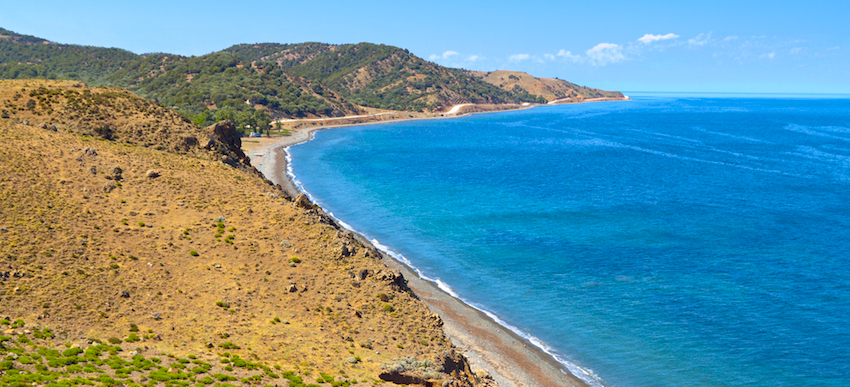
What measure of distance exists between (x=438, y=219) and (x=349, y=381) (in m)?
50.7

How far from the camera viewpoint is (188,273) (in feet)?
127

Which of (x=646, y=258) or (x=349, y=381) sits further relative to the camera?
(x=646, y=258)

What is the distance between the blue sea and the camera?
139 feet

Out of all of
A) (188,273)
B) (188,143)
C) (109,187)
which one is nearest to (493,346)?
(188,273)

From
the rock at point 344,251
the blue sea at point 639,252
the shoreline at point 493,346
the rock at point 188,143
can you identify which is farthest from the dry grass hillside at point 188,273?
the blue sea at point 639,252

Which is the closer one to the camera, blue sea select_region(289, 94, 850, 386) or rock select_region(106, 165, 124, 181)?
blue sea select_region(289, 94, 850, 386)

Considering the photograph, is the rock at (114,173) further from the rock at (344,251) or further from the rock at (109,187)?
the rock at (344,251)

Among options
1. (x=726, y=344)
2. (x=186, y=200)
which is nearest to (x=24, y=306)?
(x=186, y=200)

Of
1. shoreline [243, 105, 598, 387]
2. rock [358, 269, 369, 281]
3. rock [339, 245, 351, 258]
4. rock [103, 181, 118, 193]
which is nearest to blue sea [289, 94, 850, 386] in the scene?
shoreline [243, 105, 598, 387]

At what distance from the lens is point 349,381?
29656 millimetres

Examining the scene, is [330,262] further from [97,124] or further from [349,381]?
[97,124]

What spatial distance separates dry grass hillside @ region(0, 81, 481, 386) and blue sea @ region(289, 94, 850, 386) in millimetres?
14444

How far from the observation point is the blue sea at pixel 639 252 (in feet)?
139

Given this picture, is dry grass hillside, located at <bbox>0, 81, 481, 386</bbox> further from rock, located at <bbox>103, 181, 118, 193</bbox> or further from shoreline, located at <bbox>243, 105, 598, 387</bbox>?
shoreline, located at <bbox>243, 105, 598, 387</bbox>
